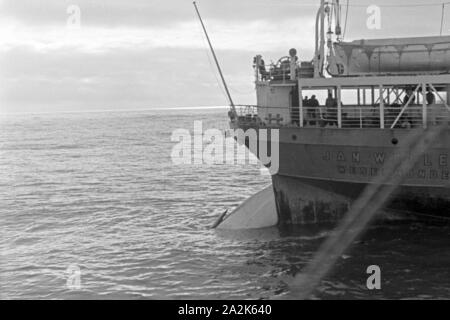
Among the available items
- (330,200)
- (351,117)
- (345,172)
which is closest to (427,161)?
(345,172)

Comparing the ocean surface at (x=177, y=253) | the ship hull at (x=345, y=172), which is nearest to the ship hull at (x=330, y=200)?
the ship hull at (x=345, y=172)

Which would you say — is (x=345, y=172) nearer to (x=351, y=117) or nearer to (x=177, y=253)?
(x=351, y=117)

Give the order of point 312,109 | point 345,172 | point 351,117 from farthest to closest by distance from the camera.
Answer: point 312,109, point 351,117, point 345,172

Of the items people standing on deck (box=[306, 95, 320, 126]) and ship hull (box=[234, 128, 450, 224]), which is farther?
people standing on deck (box=[306, 95, 320, 126])

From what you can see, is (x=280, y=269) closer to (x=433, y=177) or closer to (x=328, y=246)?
(x=328, y=246)

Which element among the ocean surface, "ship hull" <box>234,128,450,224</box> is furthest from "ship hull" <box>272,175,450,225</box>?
the ocean surface

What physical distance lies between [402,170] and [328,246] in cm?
375

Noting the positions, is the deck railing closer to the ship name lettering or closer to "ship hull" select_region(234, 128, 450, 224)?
"ship hull" select_region(234, 128, 450, 224)

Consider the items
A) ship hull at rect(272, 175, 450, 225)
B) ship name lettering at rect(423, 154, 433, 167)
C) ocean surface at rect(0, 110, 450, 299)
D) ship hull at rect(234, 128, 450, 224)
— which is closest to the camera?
ocean surface at rect(0, 110, 450, 299)

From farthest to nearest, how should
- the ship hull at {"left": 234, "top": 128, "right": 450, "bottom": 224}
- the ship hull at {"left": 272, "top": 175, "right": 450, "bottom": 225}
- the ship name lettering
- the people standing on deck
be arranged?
the people standing on deck < the ship hull at {"left": 272, "top": 175, "right": 450, "bottom": 225} < the ship hull at {"left": 234, "top": 128, "right": 450, "bottom": 224} < the ship name lettering

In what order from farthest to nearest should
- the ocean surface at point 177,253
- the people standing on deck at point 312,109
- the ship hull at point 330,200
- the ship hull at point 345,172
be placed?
the people standing on deck at point 312,109, the ship hull at point 330,200, the ship hull at point 345,172, the ocean surface at point 177,253

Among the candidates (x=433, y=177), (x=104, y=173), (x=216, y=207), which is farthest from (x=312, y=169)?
(x=104, y=173)

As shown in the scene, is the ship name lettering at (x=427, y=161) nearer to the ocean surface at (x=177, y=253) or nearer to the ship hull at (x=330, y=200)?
the ship hull at (x=330, y=200)

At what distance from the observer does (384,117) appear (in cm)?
2092
